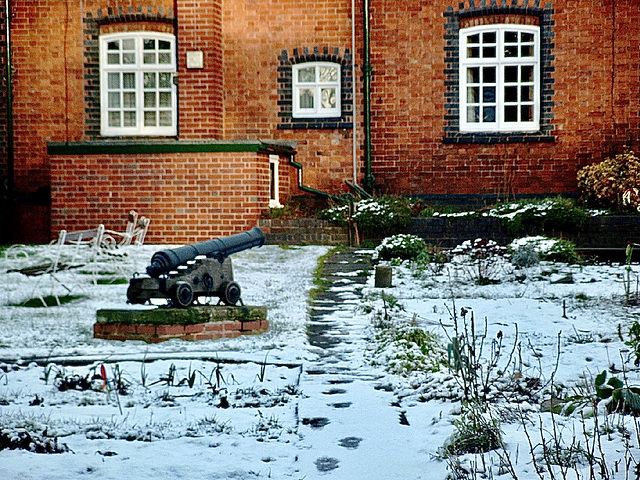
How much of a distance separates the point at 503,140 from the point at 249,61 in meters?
4.66

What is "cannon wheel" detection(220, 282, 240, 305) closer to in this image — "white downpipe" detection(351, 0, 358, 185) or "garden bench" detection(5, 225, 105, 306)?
"garden bench" detection(5, 225, 105, 306)

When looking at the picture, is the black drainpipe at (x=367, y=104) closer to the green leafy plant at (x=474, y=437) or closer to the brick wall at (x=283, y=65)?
the brick wall at (x=283, y=65)

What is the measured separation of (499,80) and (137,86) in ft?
21.0

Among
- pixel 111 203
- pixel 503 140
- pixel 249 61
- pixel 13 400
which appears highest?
pixel 249 61

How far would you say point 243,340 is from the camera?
19.2ft

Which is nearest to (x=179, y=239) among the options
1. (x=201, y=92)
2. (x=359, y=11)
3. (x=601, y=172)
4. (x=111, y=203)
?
(x=111, y=203)

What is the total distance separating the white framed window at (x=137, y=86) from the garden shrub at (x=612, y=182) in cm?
713

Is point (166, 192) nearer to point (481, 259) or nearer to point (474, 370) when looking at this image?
point (481, 259)

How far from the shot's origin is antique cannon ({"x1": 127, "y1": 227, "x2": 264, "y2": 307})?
5.92 meters

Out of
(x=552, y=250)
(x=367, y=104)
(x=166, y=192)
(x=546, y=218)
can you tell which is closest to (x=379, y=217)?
(x=546, y=218)

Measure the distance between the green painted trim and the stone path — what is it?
7.03 m

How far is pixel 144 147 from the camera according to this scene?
1305cm

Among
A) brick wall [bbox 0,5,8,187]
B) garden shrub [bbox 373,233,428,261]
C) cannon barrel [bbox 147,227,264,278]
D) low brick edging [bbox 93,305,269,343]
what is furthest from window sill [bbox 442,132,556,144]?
low brick edging [bbox 93,305,269,343]

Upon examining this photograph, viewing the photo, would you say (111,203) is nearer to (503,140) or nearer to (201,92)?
(201,92)
